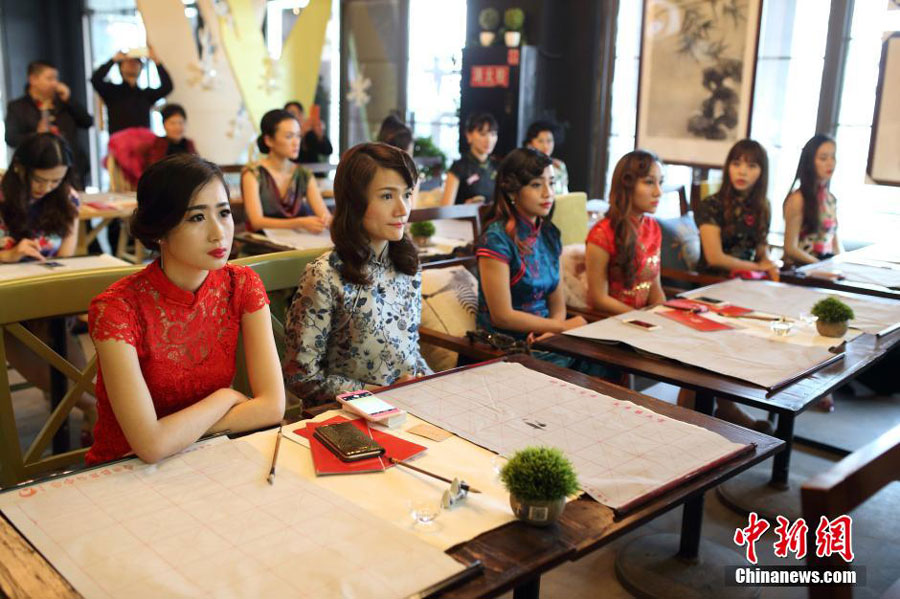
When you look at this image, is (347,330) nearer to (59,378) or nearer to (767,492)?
(59,378)

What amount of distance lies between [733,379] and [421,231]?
91.3 inches

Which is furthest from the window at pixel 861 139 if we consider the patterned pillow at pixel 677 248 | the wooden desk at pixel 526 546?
the wooden desk at pixel 526 546

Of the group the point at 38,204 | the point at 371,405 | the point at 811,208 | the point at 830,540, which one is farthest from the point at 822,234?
the point at 38,204

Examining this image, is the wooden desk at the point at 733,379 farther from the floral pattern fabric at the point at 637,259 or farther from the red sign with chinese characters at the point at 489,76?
the red sign with chinese characters at the point at 489,76

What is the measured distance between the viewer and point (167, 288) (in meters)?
1.72

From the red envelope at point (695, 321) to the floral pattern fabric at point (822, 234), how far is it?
198 cm

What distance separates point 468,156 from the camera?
213 inches

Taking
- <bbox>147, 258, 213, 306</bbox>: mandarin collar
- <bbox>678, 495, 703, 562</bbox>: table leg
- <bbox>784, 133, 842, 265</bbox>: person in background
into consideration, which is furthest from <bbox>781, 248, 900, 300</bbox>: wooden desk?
<bbox>147, 258, 213, 306</bbox>: mandarin collar

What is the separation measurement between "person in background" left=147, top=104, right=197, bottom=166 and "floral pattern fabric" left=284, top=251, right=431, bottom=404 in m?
4.41

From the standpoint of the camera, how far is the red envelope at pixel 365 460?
4.91 feet

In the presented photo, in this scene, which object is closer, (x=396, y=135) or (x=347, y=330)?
(x=347, y=330)

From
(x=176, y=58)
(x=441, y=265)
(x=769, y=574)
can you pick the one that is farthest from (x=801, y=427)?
(x=176, y=58)

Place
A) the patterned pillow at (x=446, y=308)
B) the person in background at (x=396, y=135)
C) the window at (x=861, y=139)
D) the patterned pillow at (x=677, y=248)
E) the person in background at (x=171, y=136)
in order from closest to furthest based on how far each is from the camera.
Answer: the patterned pillow at (x=446, y=308) → the patterned pillow at (x=677, y=248) → the window at (x=861, y=139) → the person in background at (x=396, y=135) → the person in background at (x=171, y=136)

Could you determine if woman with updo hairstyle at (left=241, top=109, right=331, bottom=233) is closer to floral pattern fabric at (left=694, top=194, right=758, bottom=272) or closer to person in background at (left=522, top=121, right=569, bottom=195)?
person in background at (left=522, top=121, right=569, bottom=195)
